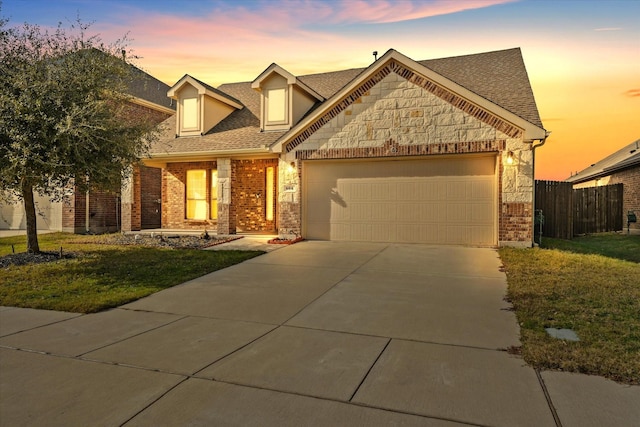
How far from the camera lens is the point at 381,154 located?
12.6 meters

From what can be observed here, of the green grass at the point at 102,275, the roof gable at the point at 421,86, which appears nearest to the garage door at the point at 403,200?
the roof gable at the point at 421,86

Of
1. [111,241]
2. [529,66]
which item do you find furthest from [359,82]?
[111,241]

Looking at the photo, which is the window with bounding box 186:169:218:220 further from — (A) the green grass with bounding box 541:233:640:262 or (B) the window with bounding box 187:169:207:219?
(A) the green grass with bounding box 541:233:640:262

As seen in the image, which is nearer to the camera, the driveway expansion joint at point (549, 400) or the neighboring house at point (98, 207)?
the driveway expansion joint at point (549, 400)

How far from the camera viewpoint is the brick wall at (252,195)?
1616 cm

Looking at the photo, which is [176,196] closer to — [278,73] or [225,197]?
[225,197]

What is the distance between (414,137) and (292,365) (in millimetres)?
9704

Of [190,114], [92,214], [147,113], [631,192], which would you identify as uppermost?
[147,113]

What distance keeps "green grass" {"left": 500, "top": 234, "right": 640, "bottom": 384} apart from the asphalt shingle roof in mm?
5240

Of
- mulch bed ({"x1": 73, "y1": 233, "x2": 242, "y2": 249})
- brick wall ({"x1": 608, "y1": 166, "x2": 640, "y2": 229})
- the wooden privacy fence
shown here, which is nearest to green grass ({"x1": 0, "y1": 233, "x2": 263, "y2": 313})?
mulch bed ({"x1": 73, "y1": 233, "x2": 242, "y2": 249})

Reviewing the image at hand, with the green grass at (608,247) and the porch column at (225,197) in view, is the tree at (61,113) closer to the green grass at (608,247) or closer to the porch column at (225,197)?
the porch column at (225,197)

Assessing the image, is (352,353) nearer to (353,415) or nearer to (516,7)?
(353,415)

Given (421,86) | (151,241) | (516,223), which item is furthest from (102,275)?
(516,223)

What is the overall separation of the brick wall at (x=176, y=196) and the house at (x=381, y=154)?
84cm
